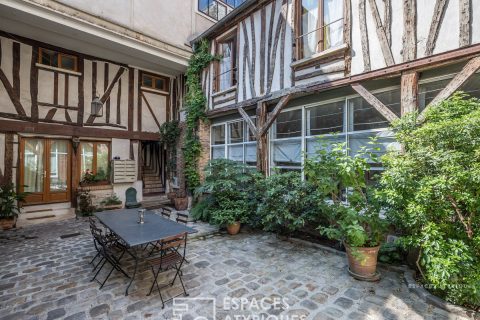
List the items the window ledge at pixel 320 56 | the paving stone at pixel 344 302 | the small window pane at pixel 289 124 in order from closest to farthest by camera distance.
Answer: the paving stone at pixel 344 302, the window ledge at pixel 320 56, the small window pane at pixel 289 124

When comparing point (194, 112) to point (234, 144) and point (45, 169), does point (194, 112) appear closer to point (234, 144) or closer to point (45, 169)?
point (234, 144)

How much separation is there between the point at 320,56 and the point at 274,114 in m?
1.45

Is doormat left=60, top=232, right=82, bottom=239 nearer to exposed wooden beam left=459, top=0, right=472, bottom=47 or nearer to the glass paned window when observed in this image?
the glass paned window

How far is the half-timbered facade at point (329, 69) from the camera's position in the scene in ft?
11.0

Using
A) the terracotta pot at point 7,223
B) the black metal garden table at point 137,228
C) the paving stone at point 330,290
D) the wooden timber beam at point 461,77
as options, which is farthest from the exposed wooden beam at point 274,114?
the terracotta pot at point 7,223

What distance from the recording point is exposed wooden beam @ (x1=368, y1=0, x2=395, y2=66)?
3.73 m

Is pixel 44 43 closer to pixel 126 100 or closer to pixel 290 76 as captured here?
pixel 126 100

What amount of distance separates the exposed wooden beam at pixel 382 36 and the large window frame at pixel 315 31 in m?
0.52

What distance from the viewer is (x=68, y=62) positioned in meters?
7.15

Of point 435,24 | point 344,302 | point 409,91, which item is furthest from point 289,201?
point 435,24

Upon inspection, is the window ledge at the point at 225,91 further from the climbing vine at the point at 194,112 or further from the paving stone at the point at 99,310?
the paving stone at the point at 99,310

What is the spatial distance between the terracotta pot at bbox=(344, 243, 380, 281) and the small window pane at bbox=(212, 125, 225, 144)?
5.09 metres

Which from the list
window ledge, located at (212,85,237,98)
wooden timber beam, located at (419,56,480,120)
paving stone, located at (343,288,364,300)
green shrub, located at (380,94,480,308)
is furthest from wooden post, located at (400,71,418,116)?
window ledge, located at (212,85,237,98)

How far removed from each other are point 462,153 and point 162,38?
7.83m
